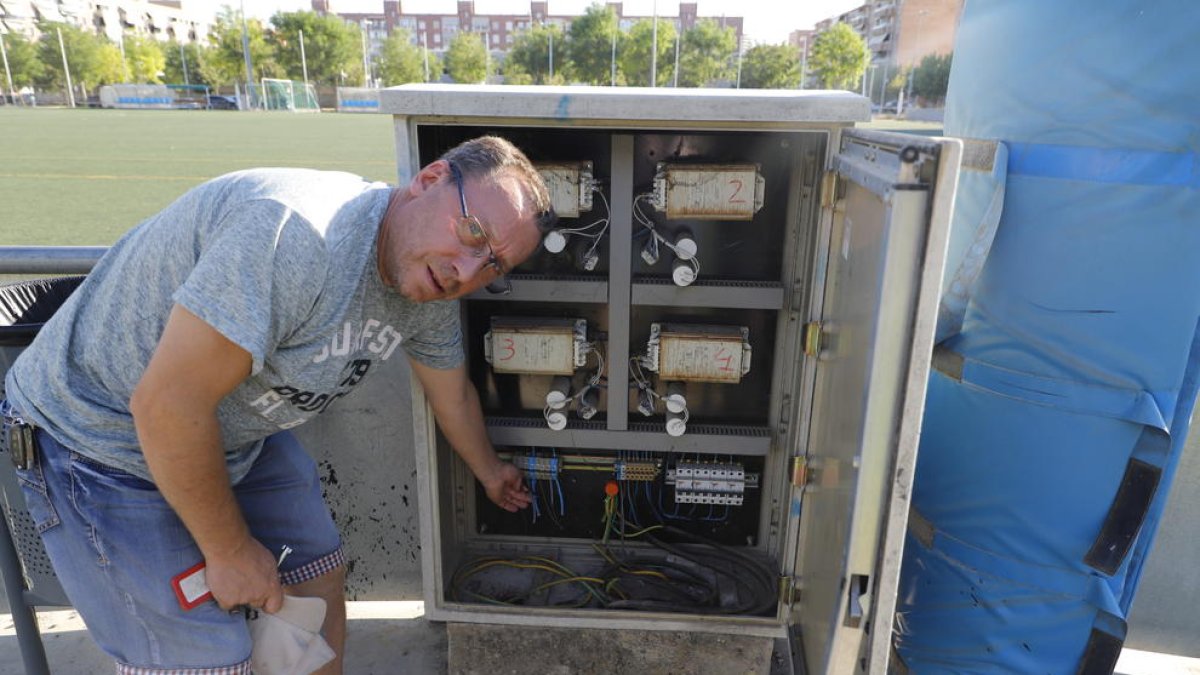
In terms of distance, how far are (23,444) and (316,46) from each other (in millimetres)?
55668

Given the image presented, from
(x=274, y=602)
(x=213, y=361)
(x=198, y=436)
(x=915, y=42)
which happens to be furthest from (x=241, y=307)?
(x=915, y=42)

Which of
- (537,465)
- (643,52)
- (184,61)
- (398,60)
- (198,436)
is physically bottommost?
(537,465)

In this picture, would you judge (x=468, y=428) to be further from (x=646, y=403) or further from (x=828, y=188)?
(x=828, y=188)

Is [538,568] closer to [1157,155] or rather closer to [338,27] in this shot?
[1157,155]

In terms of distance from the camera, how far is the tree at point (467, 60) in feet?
168

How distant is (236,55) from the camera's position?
46.6 meters

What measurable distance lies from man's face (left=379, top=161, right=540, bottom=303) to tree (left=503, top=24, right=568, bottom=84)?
49.8 meters

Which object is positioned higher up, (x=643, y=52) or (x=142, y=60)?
(x=643, y=52)

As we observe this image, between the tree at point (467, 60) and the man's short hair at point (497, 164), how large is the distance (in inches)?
2125

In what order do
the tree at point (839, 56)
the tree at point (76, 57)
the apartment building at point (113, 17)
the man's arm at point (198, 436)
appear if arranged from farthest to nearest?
1. the apartment building at point (113, 17)
2. the tree at point (839, 56)
3. the tree at point (76, 57)
4. the man's arm at point (198, 436)

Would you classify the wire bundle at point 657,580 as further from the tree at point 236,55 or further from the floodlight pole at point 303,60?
the floodlight pole at point 303,60

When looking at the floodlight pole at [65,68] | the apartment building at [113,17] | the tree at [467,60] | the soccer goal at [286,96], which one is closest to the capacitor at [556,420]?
the soccer goal at [286,96]

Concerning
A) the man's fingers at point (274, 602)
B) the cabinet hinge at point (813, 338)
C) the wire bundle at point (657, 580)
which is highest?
the cabinet hinge at point (813, 338)

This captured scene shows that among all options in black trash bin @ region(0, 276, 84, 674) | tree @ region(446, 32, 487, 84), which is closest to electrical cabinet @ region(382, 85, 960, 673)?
black trash bin @ region(0, 276, 84, 674)
